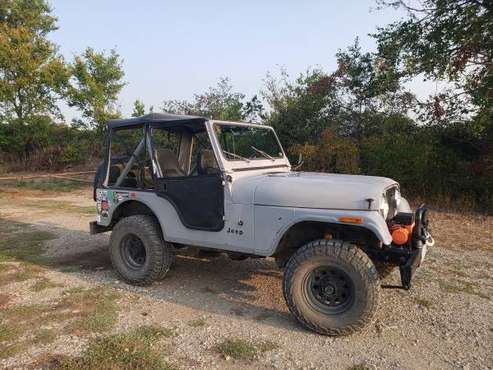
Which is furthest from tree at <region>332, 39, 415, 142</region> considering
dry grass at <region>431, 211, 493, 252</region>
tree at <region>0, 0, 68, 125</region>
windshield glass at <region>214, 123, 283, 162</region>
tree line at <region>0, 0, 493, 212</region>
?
tree at <region>0, 0, 68, 125</region>

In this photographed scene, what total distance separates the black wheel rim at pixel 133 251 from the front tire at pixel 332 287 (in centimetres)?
217

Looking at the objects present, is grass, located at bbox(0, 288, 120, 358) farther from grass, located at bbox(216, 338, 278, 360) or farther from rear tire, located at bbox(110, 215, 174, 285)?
grass, located at bbox(216, 338, 278, 360)

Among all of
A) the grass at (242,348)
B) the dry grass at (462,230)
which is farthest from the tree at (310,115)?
the grass at (242,348)

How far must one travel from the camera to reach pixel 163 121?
4.80 m

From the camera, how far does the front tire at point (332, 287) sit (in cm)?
359

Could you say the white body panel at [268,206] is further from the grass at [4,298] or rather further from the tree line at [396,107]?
the tree line at [396,107]

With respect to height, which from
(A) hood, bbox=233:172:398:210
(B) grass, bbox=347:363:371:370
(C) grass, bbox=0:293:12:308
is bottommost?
(B) grass, bbox=347:363:371:370

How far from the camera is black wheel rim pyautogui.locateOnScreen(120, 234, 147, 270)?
511 centimetres

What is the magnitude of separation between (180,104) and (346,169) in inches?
399

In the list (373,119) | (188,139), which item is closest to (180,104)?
(373,119)

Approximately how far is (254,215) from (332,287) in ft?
3.40

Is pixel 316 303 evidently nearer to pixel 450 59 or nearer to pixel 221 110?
pixel 450 59

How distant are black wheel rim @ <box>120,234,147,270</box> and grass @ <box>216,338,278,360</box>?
2.01 metres

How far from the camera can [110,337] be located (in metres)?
3.60
